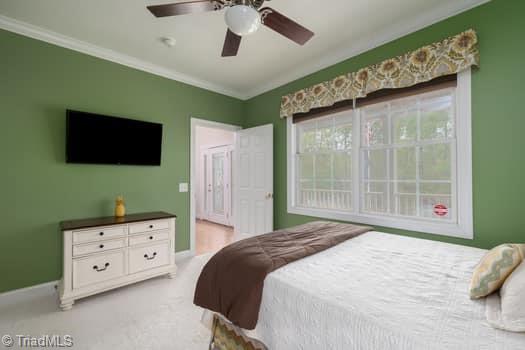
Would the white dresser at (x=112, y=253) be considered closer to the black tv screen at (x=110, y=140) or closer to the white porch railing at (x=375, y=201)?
the black tv screen at (x=110, y=140)

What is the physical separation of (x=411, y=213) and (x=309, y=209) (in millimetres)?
1262

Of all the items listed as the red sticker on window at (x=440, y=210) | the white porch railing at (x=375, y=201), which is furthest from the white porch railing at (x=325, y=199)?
the red sticker on window at (x=440, y=210)

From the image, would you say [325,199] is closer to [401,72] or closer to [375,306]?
[401,72]

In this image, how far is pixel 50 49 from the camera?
2.54 metres

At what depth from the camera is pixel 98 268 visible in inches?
94.1

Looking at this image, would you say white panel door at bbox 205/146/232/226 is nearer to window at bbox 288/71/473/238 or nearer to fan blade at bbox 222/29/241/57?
window at bbox 288/71/473/238

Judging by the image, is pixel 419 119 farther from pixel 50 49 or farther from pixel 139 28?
pixel 50 49

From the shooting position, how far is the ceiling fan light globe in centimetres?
153

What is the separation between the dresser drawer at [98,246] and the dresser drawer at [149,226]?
15cm

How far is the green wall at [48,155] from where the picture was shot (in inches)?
91.6

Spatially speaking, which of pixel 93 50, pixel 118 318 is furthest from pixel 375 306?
pixel 93 50

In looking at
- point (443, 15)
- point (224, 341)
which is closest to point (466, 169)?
point (443, 15)

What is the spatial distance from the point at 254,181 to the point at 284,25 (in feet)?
8.23

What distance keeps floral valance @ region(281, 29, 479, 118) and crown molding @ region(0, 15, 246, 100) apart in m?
1.76
